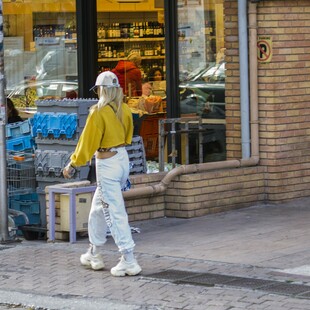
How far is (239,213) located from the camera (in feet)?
42.4

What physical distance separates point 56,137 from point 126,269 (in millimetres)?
2830

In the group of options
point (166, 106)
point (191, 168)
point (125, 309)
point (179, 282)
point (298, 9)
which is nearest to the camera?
point (125, 309)

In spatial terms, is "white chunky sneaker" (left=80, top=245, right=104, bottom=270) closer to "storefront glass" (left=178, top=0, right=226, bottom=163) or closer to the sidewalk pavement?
the sidewalk pavement

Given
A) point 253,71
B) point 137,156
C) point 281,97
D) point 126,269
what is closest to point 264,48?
point 253,71

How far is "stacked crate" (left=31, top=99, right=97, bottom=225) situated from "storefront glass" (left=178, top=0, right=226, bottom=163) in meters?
2.48

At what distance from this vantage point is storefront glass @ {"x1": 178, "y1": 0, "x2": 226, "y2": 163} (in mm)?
13977

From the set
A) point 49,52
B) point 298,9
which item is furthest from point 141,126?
point 298,9

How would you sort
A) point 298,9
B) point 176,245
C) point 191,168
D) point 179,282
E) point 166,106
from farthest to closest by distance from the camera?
1. point 166,106
2. point 298,9
3. point 191,168
4. point 176,245
5. point 179,282

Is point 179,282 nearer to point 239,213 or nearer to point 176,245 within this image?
point 176,245

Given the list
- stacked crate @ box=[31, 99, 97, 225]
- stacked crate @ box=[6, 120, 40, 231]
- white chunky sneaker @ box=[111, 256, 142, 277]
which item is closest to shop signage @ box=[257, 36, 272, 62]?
stacked crate @ box=[31, 99, 97, 225]

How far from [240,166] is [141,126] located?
1.95 m

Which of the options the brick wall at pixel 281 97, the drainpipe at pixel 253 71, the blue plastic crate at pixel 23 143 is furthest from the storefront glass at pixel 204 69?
the blue plastic crate at pixel 23 143

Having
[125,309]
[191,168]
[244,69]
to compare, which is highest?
[244,69]

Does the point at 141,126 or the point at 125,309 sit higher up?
the point at 141,126
